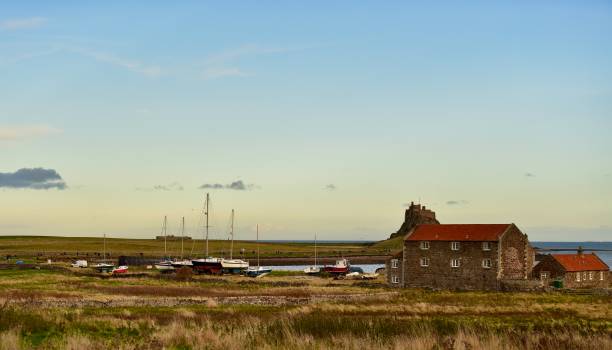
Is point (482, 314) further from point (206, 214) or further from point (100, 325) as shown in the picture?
point (206, 214)

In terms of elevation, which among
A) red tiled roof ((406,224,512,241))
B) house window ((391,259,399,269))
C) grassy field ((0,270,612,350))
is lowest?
grassy field ((0,270,612,350))

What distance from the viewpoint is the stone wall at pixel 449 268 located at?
251ft

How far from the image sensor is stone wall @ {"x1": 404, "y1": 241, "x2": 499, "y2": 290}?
76.5 m

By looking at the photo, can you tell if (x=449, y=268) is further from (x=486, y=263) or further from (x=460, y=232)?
(x=486, y=263)

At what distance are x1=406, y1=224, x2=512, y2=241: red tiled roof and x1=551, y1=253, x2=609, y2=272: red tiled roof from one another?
990 cm

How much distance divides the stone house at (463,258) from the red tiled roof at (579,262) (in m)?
3.99

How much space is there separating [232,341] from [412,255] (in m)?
62.0

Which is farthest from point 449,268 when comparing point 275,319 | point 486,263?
point 275,319

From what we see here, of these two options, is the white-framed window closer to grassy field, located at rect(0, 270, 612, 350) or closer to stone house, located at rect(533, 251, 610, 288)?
stone house, located at rect(533, 251, 610, 288)

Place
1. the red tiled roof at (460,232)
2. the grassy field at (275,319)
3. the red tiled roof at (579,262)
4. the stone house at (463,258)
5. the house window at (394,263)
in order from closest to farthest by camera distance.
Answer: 1. the grassy field at (275,319)
2. the stone house at (463,258)
3. the red tiled roof at (460,232)
4. the red tiled roof at (579,262)
5. the house window at (394,263)

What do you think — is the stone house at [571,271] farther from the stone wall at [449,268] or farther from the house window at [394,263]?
the house window at [394,263]

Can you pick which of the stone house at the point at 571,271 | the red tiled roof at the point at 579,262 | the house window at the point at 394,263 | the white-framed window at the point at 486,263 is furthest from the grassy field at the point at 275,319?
the red tiled roof at the point at 579,262

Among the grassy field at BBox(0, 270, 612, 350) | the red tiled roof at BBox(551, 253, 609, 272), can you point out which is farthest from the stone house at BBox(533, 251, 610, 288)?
the grassy field at BBox(0, 270, 612, 350)

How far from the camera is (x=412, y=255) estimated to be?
270 feet
